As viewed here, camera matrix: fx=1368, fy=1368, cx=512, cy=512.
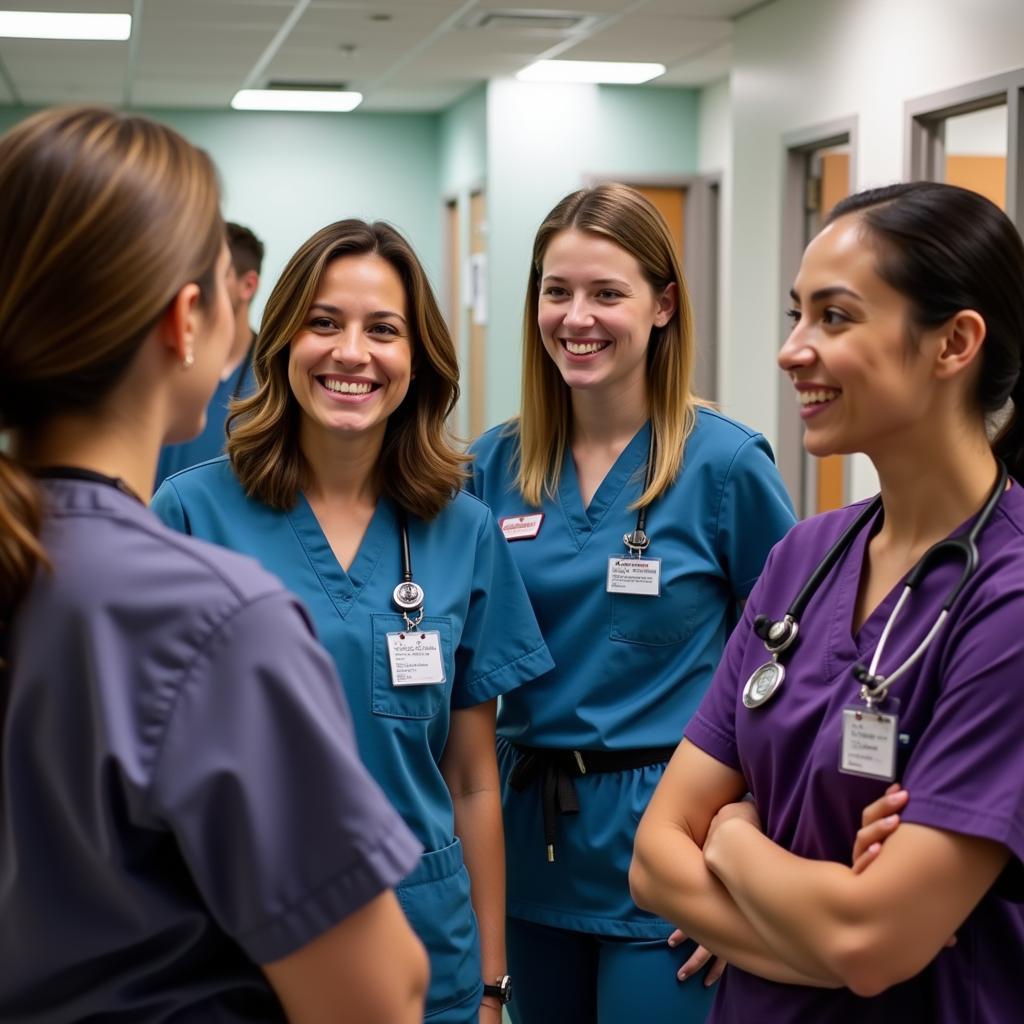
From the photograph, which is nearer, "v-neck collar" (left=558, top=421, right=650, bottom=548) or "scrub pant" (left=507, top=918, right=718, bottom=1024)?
"scrub pant" (left=507, top=918, right=718, bottom=1024)

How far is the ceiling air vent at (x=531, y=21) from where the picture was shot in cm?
586

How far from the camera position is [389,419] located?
6.42ft

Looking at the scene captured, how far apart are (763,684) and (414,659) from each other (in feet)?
1.60

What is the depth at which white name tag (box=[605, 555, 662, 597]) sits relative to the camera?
2.02 m

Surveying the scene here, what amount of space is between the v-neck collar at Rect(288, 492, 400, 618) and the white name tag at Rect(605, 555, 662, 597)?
1.22 ft

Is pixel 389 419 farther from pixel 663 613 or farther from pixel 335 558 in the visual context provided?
pixel 663 613

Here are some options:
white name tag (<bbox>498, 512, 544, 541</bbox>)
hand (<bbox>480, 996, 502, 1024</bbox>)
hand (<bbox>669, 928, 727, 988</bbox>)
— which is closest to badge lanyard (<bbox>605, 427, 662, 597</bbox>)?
white name tag (<bbox>498, 512, 544, 541</bbox>)

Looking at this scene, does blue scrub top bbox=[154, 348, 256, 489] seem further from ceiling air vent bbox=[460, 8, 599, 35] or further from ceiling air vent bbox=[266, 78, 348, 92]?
ceiling air vent bbox=[266, 78, 348, 92]

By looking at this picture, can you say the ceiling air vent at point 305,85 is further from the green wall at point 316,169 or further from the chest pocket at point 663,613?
the chest pocket at point 663,613

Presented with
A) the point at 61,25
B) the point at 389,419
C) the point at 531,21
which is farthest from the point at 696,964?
the point at 61,25

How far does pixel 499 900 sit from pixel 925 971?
72cm

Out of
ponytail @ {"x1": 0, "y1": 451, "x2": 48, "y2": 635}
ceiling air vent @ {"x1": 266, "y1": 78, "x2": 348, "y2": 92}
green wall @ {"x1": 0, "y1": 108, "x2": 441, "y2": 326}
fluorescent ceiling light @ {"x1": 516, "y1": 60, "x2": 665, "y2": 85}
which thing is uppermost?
ceiling air vent @ {"x1": 266, "y1": 78, "x2": 348, "y2": 92}

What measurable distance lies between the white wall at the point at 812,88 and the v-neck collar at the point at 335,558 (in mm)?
2893

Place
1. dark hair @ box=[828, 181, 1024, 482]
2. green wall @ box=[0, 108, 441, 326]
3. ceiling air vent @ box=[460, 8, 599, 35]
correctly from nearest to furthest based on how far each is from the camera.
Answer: dark hair @ box=[828, 181, 1024, 482], ceiling air vent @ box=[460, 8, 599, 35], green wall @ box=[0, 108, 441, 326]
